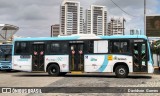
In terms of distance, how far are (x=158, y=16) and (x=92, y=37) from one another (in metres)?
14.1

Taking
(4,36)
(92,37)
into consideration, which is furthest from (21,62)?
(4,36)

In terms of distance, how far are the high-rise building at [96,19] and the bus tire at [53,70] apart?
49889 mm

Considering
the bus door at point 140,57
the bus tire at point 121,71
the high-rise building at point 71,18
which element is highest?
the high-rise building at point 71,18

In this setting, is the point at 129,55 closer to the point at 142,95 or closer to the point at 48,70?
the point at 48,70

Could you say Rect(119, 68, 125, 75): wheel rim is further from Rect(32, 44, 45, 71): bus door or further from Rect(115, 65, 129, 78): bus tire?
Rect(32, 44, 45, 71): bus door

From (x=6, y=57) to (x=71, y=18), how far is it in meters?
41.5

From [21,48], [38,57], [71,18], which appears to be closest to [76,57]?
[38,57]

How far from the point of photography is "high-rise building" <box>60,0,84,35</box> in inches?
2739

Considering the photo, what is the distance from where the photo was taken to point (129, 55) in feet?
74.7

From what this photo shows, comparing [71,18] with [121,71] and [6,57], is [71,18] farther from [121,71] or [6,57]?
[121,71]

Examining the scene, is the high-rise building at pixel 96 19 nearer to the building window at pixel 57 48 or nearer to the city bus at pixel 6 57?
the city bus at pixel 6 57

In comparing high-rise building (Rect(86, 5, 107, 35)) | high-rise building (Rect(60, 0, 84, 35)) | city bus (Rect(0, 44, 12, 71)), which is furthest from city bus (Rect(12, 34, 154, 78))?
high-rise building (Rect(86, 5, 107, 35))

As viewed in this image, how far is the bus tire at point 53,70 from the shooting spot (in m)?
24.8

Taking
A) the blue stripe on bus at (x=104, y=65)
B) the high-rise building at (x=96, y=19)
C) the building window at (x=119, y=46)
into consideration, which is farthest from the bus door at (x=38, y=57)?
the high-rise building at (x=96, y=19)
